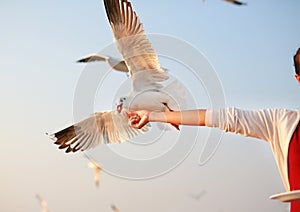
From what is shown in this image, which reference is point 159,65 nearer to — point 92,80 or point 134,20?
point 134,20

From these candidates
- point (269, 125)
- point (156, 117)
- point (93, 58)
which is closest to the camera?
point (269, 125)

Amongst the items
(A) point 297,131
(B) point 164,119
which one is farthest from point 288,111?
(B) point 164,119

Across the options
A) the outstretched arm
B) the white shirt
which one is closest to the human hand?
the outstretched arm

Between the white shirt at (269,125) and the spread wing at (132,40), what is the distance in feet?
4.69

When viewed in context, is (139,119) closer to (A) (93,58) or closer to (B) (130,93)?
(B) (130,93)

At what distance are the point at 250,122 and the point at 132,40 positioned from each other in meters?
1.49

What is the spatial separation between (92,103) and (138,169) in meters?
0.32

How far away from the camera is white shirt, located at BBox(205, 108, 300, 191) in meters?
0.62

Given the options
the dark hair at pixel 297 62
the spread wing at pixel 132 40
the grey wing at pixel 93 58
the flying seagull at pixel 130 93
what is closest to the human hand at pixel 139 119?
the dark hair at pixel 297 62

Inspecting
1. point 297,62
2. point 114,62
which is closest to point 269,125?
point 297,62

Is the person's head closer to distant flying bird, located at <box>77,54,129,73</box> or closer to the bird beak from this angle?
the bird beak

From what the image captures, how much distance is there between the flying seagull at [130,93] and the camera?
1.99m

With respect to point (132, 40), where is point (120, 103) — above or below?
below

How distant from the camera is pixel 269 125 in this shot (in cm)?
64
